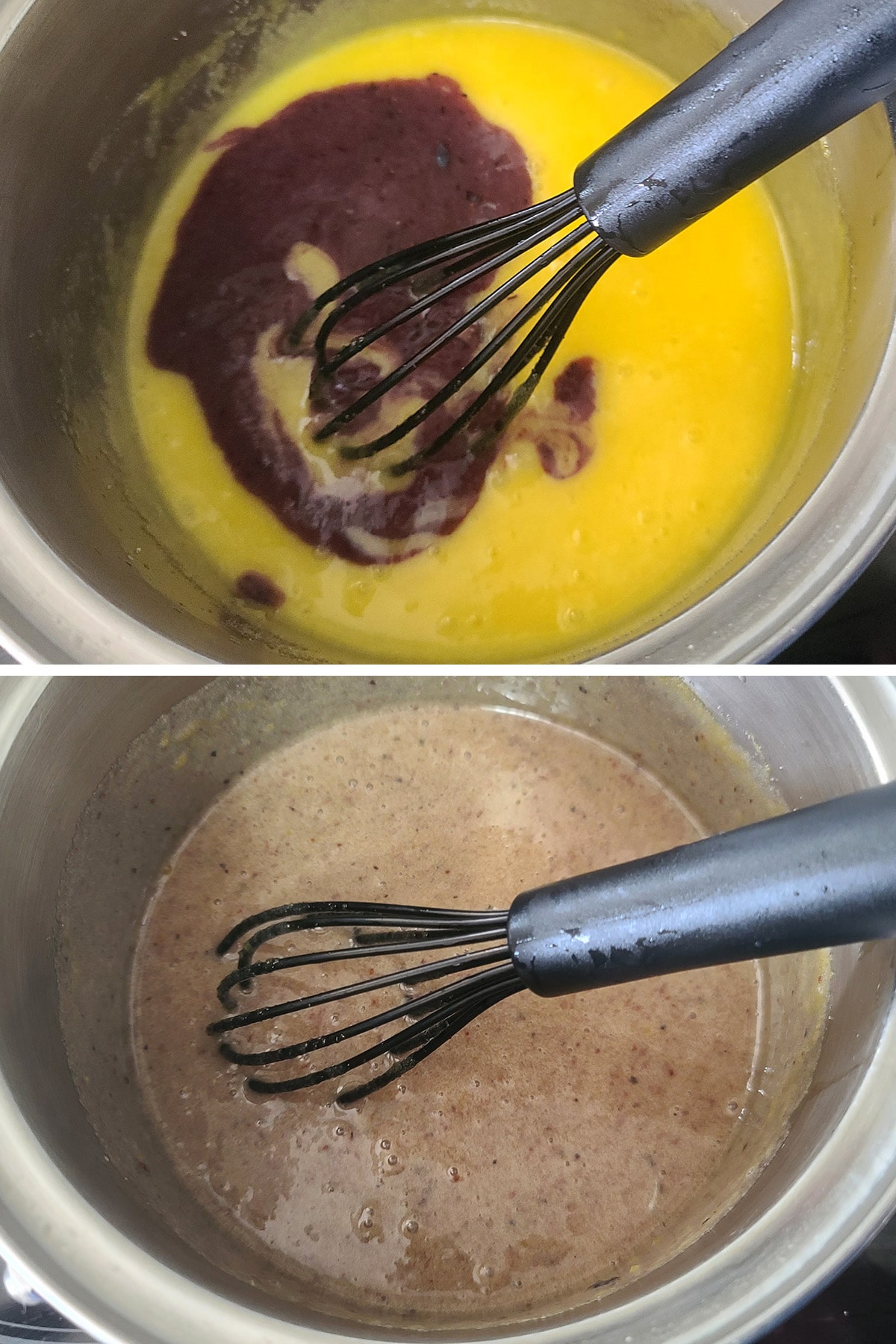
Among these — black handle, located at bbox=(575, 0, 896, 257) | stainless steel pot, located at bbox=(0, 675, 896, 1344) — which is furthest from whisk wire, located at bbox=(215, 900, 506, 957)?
black handle, located at bbox=(575, 0, 896, 257)

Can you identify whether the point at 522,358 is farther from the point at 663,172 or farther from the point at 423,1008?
the point at 423,1008

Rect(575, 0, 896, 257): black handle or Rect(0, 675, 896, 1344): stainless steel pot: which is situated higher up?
Rect(575, 0, 896, 257): black handle

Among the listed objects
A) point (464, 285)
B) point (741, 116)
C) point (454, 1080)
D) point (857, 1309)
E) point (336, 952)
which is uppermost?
point (464, 285)

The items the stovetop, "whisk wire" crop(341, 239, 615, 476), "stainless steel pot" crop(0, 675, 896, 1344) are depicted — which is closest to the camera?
"stainless steel pot" crop(0, 675, 896, 1344)

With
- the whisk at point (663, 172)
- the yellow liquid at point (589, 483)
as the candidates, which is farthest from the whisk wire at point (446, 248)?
the yellow liquid at point (589, 483)

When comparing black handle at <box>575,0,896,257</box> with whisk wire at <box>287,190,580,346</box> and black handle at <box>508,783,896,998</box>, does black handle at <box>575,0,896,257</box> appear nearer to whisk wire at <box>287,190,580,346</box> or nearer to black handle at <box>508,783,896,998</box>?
whisk wire at <box>287,190,580,346</box>

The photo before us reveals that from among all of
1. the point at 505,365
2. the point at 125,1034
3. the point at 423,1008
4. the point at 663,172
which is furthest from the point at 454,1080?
the point at 663,172
